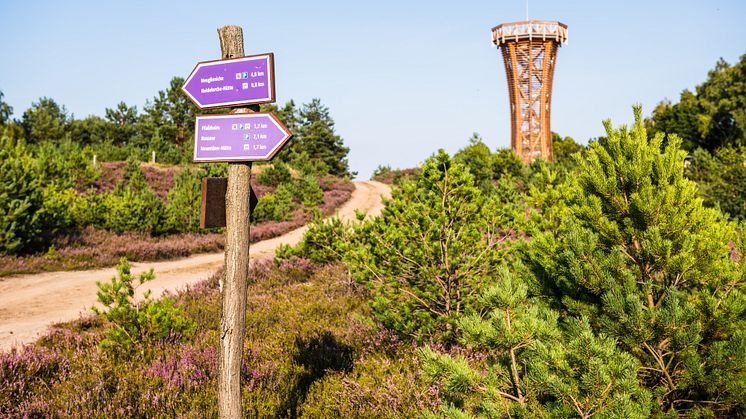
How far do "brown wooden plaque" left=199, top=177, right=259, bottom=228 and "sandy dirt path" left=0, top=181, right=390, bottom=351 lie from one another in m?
2.58

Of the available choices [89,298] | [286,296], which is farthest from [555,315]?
[89,298]

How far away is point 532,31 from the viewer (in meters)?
35.8

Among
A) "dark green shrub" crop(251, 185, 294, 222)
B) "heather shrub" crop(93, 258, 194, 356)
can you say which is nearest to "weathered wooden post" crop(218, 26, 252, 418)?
"heather shrub" crop(93, 258, 194, 356)

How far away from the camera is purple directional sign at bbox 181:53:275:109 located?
370 cm

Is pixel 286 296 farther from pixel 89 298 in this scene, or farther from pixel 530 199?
pixel 530 199

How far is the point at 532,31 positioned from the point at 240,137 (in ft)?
122

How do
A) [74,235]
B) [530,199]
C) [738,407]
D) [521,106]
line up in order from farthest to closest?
[521,106] → [74,235] → [530,199] → [738,407]

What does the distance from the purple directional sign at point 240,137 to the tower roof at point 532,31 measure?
36.8 metres

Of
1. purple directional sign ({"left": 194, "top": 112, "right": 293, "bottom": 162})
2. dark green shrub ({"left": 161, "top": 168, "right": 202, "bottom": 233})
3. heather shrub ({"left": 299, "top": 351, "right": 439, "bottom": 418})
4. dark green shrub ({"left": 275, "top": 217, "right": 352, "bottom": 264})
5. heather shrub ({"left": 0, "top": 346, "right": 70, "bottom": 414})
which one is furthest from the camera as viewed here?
dark green shrub ({"left": 161, "top": 168, "right": 202, "bottom": 233})

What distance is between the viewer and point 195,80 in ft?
13.0

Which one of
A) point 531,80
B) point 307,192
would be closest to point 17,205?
point 307,192

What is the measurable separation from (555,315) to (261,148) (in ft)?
8.14

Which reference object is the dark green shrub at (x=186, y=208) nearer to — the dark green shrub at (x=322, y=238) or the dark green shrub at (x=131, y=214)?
the dark green shrub at (x=131, y=214)

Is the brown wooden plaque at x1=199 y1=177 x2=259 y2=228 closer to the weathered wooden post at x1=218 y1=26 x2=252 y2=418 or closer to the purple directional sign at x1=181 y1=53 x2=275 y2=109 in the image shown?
the weathered wooden post at x1=218 y1=26 x2=252 y2=418
